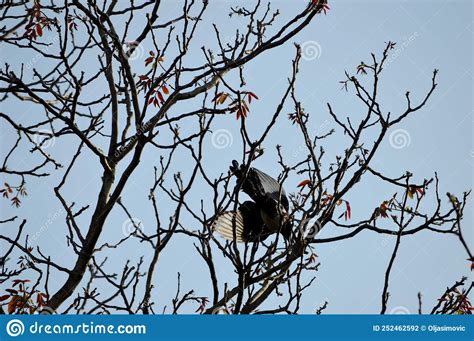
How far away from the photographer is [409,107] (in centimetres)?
387

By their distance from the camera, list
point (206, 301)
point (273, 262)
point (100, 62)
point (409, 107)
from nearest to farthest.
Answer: point (273, 262) → point (409, 107) → point (100, 62) → point (206, 301)

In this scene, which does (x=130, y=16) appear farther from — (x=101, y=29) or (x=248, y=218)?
(x=248, y=218)

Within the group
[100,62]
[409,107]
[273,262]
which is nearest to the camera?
[273,262]

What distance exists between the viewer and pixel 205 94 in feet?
13.1

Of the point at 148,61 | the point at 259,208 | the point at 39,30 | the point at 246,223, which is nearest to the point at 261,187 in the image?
the point at 259,208

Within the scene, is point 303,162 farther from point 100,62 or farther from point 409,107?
point 100,62

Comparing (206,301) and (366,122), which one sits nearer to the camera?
(366,122)

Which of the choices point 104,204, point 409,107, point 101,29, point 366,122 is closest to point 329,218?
point 366,122

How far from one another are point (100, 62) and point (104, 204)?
1.17m

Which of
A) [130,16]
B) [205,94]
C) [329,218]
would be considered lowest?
[329,218]

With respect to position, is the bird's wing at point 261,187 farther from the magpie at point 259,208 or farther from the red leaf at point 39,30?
the red leaf at point 39,30

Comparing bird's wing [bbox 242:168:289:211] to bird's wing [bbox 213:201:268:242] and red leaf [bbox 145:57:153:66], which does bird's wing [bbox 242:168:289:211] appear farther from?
red leaf [bbox 145:57:153:66]

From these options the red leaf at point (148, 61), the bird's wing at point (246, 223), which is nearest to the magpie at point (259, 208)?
the bird's wing at point (246, 223)

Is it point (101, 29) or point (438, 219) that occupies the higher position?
point (101, 29)
